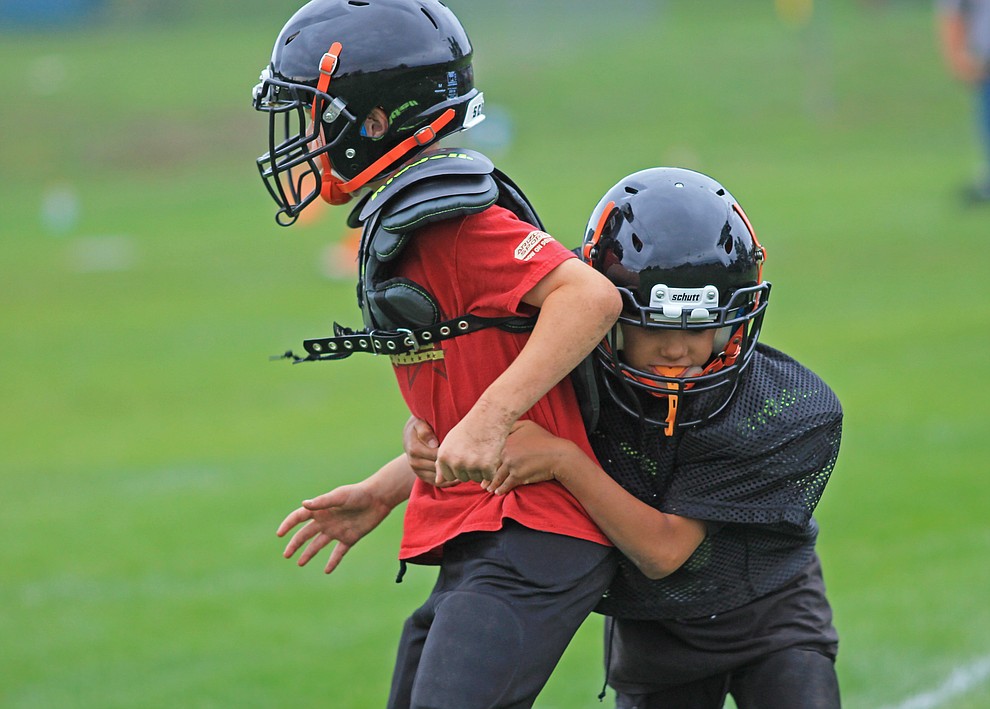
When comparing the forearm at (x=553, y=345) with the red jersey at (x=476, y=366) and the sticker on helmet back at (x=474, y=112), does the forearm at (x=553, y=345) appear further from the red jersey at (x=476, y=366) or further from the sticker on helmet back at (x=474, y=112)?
the sticker on helmet back at (x=474, y=112)

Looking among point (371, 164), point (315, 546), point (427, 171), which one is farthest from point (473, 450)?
point (315, 546)

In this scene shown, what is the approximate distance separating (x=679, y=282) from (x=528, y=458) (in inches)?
21.9

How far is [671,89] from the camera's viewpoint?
25.2 meters

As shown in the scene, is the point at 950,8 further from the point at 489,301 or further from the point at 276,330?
the point at 489,301

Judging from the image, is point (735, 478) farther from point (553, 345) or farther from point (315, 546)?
point (315, 546)

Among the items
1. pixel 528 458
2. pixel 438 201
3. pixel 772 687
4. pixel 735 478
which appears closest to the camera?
pixel 438 201

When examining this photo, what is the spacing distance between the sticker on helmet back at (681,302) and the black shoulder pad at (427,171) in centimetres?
49

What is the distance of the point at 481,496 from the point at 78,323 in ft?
34.8

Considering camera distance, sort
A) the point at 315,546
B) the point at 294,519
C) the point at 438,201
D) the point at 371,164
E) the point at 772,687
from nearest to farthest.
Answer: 1. the point at 438,201
2. the point at 371,164
3. the point at 772,687
4. the point at 294,519
5. the point at 315,546

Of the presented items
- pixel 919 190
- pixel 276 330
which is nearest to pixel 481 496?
pixel 276 330

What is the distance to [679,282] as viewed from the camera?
10.6 ft

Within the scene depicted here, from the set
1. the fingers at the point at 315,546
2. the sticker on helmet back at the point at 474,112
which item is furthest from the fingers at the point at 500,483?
the sticker on helmet back at the point at 474,112

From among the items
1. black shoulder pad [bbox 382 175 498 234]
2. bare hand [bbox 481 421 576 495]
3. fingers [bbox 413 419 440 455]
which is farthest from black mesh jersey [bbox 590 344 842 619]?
black shoulder pad [bbox 382 175 498 234]

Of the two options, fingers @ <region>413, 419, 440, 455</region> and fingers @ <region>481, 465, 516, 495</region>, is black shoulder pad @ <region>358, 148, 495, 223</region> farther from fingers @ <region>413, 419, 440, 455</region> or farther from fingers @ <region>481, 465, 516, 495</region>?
fingers @ <region>481, 465, 516, 495</region>
